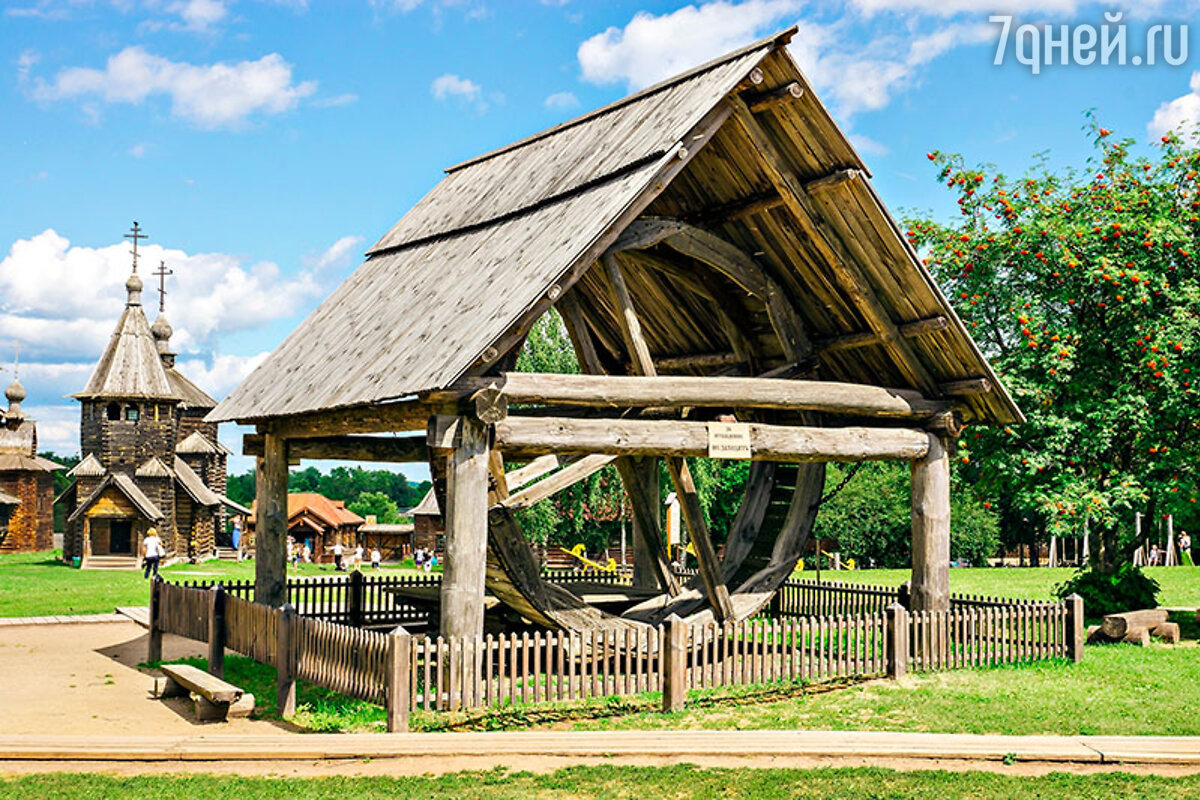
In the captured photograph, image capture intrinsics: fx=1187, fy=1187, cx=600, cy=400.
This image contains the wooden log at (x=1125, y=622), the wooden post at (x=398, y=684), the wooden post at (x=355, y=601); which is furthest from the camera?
the wooden post at (x=355, y=601)

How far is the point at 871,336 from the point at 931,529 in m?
2.83

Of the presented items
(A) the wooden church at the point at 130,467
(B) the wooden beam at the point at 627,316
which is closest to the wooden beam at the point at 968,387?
(B) the wooden beam at the point at 627,316

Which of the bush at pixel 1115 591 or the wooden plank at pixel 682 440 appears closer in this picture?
the wooden plank at pixel 682 440

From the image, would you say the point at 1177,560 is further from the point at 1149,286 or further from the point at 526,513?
the point at 1149,286

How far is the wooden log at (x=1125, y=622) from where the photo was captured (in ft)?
59.4

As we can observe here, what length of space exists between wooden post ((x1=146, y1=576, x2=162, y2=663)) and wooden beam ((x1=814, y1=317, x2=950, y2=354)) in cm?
1041

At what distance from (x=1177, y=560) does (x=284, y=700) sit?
192 ft

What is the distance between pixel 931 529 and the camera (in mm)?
16641

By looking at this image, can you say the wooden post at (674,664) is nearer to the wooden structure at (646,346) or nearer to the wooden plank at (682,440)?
the wooden structure at (646,346)

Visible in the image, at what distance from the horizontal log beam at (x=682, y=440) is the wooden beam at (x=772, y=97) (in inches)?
155

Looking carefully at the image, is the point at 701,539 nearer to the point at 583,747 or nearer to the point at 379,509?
the point at 583,747

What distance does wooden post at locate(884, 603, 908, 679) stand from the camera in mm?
15125

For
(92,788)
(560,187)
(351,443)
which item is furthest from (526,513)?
(92,788)

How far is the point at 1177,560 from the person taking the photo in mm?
60875
